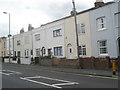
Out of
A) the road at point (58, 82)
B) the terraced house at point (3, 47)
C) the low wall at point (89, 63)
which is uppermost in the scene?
the terraced house at point (3, 47)

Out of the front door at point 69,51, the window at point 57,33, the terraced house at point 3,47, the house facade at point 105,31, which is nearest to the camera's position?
the house facade at point 105,31

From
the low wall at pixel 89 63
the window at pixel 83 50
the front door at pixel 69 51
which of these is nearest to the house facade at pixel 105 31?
the window at pixel 83 50

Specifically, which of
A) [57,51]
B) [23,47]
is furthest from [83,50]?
[23,47]

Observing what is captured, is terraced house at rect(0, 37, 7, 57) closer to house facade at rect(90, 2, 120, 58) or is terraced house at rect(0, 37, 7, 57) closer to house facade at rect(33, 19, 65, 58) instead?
house facade at rect(33, 19, 65, 58)

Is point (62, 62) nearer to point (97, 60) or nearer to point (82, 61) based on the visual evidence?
point (82, 61)

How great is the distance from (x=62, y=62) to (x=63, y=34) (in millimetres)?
6042

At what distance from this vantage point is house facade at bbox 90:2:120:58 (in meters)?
26.1

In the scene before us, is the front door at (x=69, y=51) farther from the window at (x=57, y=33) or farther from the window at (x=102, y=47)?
the window at (x=102, y=47)

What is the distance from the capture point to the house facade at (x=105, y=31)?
26.1 m

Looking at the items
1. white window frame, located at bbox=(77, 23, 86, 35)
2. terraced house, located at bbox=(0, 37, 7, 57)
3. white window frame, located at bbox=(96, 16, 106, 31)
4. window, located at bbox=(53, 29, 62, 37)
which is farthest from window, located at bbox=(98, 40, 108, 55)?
terraced house, located at bbox=(0, 37, 7, 57)

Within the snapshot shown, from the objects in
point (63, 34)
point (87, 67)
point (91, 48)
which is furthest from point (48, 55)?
point (87, 67)

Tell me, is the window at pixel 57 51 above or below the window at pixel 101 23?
below

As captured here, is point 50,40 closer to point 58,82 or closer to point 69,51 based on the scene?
point 69,51

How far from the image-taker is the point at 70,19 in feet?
113
